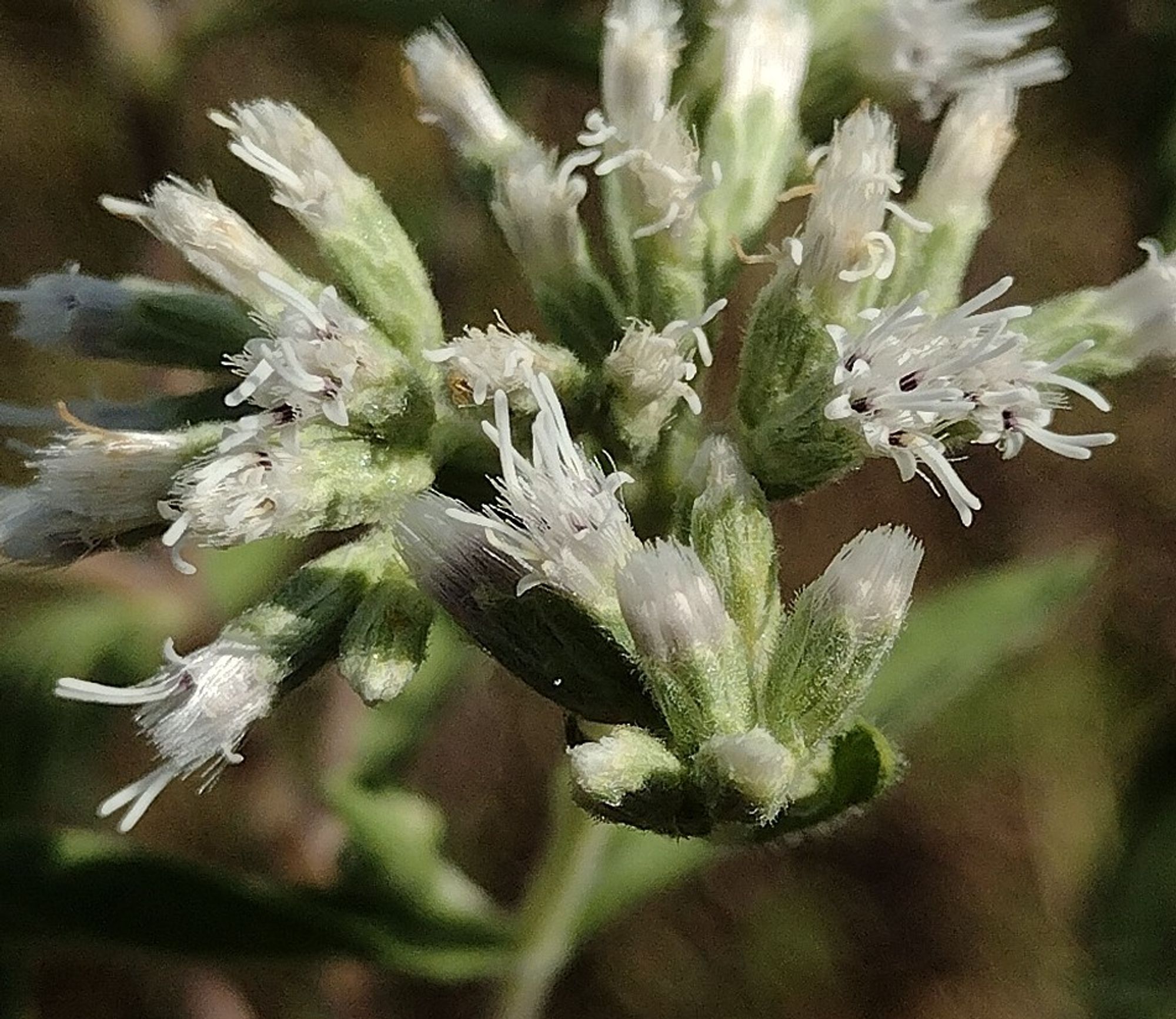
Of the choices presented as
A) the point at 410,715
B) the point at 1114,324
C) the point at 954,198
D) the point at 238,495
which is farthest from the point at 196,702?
the point at 410,715

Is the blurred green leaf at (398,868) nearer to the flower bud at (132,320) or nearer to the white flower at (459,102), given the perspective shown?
the flower bud at (132,320)

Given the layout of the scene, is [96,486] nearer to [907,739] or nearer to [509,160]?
[509,160]

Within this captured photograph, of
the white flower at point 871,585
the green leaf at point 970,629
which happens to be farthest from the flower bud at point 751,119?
the green leaf at point 970,629

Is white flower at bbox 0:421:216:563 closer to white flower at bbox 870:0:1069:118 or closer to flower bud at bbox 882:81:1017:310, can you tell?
flower bud at bbox 882:81:1017:310

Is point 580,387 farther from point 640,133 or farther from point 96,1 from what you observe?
point 96,1

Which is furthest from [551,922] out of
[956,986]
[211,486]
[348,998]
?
[956,986]

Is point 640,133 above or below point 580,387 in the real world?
above
